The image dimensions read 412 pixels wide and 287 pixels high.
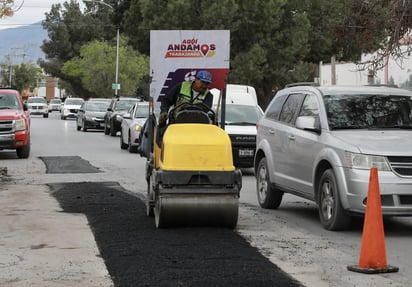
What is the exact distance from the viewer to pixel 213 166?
388 inches

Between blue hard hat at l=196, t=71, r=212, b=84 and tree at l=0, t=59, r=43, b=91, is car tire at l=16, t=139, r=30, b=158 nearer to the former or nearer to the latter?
blue hard hat at l=196, t=71, r=212, b=84

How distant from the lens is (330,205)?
10.7 metres

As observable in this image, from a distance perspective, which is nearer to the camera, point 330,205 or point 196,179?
point 196,179

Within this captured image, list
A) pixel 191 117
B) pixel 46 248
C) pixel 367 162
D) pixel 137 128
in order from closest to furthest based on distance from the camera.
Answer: pixel 46 248, pixel 367 162, pixel 191 117, pixel 137 128

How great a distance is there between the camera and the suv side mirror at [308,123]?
11148mm

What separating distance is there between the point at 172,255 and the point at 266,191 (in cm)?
457

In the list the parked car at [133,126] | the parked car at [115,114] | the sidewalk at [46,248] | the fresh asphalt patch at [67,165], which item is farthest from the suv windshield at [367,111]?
the parked car at [115,114]

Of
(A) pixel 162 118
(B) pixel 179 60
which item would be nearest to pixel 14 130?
(B) pixel 179 60

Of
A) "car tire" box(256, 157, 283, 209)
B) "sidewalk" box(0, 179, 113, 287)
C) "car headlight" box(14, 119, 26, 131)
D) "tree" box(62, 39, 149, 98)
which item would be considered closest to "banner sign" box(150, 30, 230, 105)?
"sidewalk" box(0, 179, 113, 287)

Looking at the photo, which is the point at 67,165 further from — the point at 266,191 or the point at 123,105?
the point at 123,105

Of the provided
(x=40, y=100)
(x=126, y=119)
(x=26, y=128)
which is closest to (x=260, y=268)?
(x=26, y=128)

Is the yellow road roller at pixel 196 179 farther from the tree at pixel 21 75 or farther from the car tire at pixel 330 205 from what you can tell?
the tree at pixel 21 75

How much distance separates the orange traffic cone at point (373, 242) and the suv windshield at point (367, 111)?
3.12 m

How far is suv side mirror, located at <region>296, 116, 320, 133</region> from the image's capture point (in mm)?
11148
